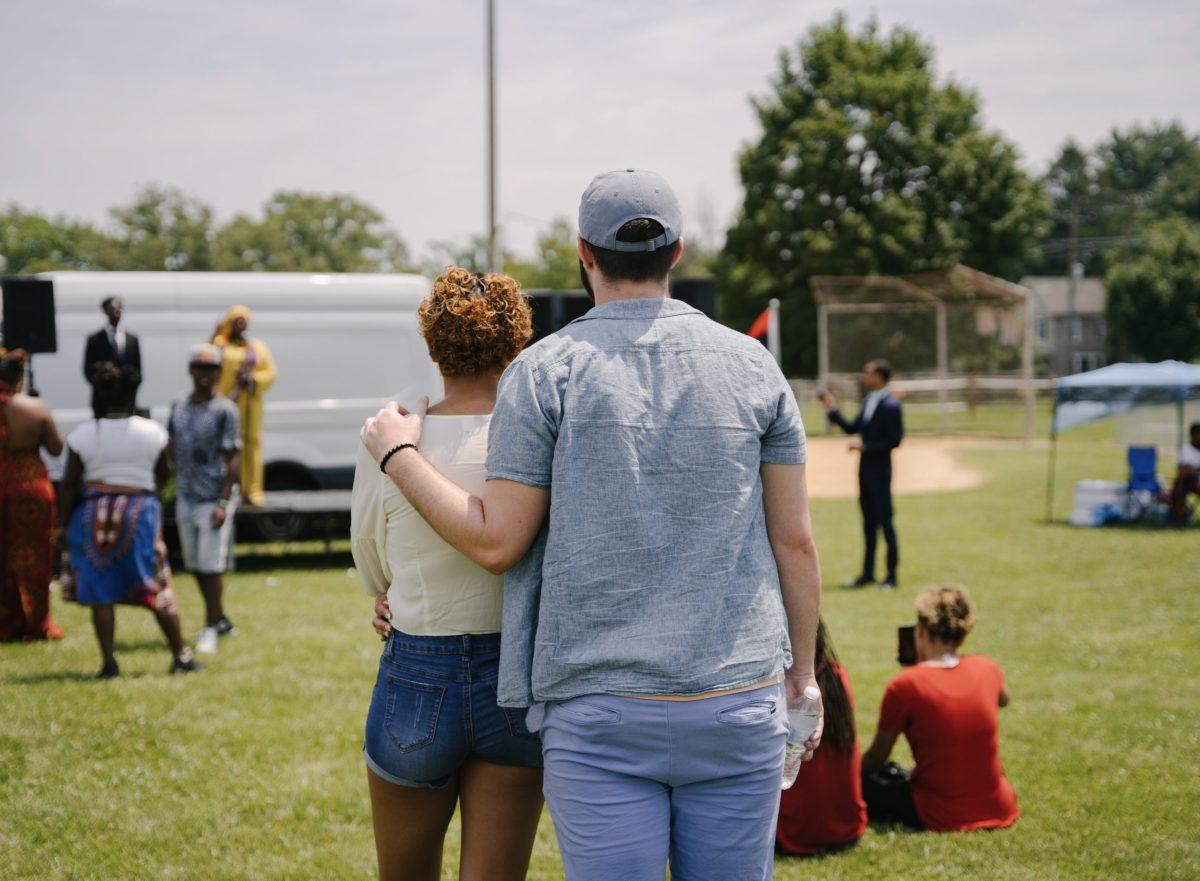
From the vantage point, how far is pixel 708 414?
197 centimetres

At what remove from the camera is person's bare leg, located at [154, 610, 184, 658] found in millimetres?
6578

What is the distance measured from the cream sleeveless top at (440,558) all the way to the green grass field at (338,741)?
6.66ft

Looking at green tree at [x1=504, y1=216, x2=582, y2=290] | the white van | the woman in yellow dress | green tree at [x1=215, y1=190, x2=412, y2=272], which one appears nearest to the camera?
the woman in yellow dress

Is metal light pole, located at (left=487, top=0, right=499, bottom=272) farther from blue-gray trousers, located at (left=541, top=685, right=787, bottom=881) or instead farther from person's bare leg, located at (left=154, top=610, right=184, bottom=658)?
blue-gray trousers, located at (left=541, top=685, right=787, bottom=881)

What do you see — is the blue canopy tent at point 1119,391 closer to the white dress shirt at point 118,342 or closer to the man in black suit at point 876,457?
the man in black suit at point 876,457

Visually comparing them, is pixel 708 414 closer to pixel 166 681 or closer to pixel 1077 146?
pixel 166 681

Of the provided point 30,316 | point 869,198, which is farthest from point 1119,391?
point 869,198

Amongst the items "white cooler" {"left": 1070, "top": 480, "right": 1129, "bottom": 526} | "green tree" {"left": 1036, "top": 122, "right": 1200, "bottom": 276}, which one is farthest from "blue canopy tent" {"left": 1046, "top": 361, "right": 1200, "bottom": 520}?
"green tree" {"left": 1036, "top": 122, "right": 1200, "bottom": 276}

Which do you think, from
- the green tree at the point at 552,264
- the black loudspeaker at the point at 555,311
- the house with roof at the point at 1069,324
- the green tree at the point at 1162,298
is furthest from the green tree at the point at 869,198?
the house with roof at the point at 1069,324

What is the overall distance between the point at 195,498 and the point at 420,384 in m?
5.28

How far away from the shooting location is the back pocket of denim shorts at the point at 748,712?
6.42 feet

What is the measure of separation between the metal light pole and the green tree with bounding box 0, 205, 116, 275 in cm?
4126

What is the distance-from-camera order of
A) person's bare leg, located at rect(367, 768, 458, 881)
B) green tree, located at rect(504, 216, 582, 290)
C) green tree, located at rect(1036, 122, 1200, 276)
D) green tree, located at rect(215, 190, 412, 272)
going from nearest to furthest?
person's bare leg, located at rect(367, 768, 458, 881) → green tree, located at rect(504, 216, 582, 290) → green tree, located at rect(215, 190, 412, 272) → green tree, located at rect(1036, 122, 1200, 276)

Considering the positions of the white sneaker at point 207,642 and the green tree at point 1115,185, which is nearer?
the white sneaker at point 207,642
